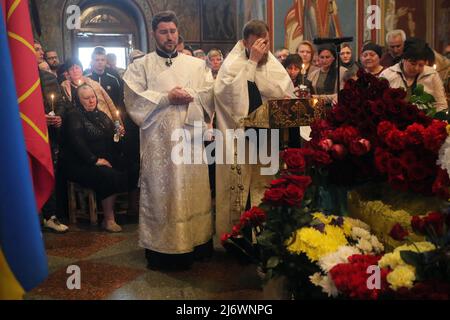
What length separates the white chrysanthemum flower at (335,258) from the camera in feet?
6.89

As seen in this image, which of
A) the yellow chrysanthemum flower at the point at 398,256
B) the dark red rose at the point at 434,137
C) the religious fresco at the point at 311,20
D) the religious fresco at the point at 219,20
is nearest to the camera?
the yellow chrysanthemum flower at the point at 398,256

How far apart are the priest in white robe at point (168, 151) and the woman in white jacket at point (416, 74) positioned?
1.63m

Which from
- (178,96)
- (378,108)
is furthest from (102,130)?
(378,108)

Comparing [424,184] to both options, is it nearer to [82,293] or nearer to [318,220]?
[318,220]

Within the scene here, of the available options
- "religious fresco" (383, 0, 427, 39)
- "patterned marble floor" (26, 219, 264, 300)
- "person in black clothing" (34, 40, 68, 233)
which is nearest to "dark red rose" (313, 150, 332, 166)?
"patterned marble floor" (26, 219, 264, 300)

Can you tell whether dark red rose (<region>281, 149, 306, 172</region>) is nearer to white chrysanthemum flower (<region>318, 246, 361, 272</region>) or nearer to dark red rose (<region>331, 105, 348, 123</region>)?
dark red rose (<region>331, 105, 348, 123</region>)

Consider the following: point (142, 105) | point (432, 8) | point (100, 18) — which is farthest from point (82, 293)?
point (100, 18)

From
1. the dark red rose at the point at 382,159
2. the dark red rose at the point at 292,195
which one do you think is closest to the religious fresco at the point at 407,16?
the dark red rose at the point at 382,159

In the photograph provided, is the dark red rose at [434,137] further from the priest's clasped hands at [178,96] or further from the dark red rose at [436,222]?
the priest's clasped hands at [178,96]

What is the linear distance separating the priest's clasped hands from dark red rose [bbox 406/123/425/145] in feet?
5.92

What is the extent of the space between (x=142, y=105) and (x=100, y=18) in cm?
1424

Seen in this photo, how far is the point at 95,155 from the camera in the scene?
534cm

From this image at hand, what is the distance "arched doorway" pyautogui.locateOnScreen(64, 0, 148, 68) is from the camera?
53.5 feet
